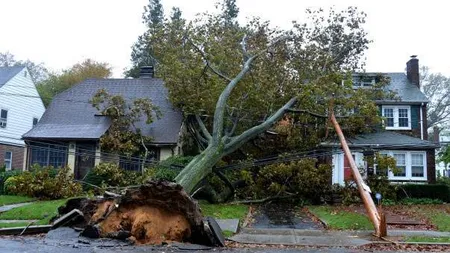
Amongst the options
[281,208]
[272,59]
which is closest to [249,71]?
[272,59]

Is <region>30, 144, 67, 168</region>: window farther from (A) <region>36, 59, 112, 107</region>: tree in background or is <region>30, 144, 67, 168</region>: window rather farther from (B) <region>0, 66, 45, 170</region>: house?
(A) <region>36, 59, 112, 107</region>: tree in background

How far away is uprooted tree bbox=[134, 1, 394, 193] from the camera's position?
63.7 feet

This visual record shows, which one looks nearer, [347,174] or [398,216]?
[398,216]

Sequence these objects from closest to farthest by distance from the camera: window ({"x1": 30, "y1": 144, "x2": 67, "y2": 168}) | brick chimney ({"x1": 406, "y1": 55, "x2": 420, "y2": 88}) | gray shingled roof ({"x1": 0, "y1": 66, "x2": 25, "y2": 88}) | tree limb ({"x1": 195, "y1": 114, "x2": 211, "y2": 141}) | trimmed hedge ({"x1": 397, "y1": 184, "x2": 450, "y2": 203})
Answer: tree limb ({"x1": 195, "y1": 114, "x2": 211, "y2": 141}), trimmed hedge ({"x1": 397, "y1": 184, "x2": 450, "y2": 203}), window ({"x1": 30, "y1": 144, "x2": 67, "y2": 168}), brick chimney ({"x1": 406, "y1": 55, "x2": 420, "y2": 88}), gray shingled roof ({"x1": 0, "y1": 66, "x2": 25, "y2": 88})

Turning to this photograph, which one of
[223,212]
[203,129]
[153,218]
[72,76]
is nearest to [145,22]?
[72,76]

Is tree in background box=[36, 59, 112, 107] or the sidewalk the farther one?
tree in background box=[36, 59, 112, 107]

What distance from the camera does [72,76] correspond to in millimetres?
44656

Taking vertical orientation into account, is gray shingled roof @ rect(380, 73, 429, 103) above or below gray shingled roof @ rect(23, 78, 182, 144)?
above

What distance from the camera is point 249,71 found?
19.7 metres

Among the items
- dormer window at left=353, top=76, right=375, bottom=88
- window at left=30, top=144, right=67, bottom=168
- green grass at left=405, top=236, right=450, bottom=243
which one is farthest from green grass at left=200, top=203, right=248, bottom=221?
dormer window at left=353, top=76, right=375, bottom=88

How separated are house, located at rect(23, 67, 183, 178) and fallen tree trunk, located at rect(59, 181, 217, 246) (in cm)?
1001

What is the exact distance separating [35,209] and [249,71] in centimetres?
1029

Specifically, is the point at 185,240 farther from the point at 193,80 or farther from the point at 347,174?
the point at 347,174

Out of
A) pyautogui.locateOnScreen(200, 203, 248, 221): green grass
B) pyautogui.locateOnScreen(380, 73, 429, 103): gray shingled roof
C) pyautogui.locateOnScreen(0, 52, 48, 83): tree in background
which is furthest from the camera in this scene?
pyautogui.locateOnScreen(0, 52, 48, 83): tree in background
